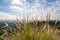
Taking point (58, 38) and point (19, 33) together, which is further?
point (58, 38)

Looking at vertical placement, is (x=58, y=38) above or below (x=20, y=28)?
below

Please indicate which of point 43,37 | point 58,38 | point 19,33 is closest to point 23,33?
point 19,33

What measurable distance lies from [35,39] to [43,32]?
0.68ft

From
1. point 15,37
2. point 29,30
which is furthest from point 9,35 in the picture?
point 29,30

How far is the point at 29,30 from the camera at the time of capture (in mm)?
3242

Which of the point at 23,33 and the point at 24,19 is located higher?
the point at 24,19

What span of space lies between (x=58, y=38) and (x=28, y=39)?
26.6 inches

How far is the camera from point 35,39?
318 centimetres

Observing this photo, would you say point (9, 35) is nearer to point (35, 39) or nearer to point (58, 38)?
point (35, 39)

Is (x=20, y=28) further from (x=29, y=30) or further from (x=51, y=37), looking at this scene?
(x=51, y=37)

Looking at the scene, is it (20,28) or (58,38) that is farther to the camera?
(58,38)

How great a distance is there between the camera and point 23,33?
322 centimetres

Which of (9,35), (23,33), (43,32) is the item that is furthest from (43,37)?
(9,35)

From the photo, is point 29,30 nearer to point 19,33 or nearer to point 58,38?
point 19,33
